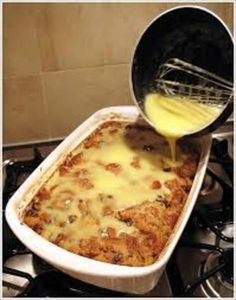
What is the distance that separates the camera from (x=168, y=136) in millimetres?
789

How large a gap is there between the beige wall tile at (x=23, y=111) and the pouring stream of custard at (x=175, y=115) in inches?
10.1

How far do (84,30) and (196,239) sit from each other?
464mm

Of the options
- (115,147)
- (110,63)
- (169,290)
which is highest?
(110,63)

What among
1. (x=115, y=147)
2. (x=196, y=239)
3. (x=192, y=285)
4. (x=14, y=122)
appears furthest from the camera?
(x=14, y=122)

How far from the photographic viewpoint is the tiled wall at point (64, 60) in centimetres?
88

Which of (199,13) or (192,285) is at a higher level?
(199,13)

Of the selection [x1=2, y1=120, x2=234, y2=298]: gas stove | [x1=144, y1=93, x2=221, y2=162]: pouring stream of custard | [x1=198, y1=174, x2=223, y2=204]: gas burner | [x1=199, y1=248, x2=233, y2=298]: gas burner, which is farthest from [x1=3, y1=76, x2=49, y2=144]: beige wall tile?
[x1=199, y1=248, x2=233, y2=298]: gas burner

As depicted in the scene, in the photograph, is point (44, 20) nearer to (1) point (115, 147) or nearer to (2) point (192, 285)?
(1) point (115, 147)

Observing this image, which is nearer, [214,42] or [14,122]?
[214,42]

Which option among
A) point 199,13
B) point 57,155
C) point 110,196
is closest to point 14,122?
point 57,155

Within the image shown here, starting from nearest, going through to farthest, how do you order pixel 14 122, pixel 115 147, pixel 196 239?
1. pixel 196 239
2. pixel 115 147
3. pixel 14 122

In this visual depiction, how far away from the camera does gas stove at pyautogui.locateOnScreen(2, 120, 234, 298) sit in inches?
26.1

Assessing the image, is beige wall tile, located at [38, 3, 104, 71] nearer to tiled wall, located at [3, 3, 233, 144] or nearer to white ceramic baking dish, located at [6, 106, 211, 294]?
tiled wall, located at [3, 3, 233, 144]

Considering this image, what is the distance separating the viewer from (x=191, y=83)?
84cm
